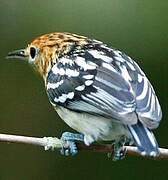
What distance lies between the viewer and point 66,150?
4.40 meters

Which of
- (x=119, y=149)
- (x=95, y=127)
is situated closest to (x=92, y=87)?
(x=95, y=127)

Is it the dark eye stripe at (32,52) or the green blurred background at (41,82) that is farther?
the green blurred background at (41,82)

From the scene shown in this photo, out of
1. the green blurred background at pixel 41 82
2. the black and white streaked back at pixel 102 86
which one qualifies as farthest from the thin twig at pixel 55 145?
the green blurred background at pixel 41 82

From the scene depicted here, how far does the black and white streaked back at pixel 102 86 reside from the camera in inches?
163

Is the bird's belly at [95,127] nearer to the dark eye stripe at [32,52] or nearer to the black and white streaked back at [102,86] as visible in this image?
the black and white streaked back at [102,86]

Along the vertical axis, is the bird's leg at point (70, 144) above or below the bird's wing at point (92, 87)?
below

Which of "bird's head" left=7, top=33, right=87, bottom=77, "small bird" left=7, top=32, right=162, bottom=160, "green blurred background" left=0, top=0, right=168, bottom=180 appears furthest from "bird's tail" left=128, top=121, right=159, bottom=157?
"green blurred background" left=0, top=0, right=168, bottom=180

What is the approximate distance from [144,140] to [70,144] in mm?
403

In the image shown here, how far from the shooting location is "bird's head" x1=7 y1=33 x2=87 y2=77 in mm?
4723

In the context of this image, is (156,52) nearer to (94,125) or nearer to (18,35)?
(18,35)

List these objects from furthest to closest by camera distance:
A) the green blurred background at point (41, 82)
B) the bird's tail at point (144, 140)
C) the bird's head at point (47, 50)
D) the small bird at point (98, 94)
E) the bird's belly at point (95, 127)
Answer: the green blurred background at point (41, 82) < the bird's head at point (47, 50) < the bird's belly at point (95, 127) < the small bird at point (98, 94) < the bird's tail at point (144, 140)

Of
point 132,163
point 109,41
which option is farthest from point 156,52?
point 132,163

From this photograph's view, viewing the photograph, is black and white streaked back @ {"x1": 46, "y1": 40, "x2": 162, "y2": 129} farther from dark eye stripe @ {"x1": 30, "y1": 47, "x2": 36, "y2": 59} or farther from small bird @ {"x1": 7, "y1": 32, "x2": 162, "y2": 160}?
dark eye stripe @ {"x1": 30, "y1": 47, "x2": 36, "y2": 59}

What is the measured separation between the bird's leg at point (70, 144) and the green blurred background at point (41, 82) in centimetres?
160
